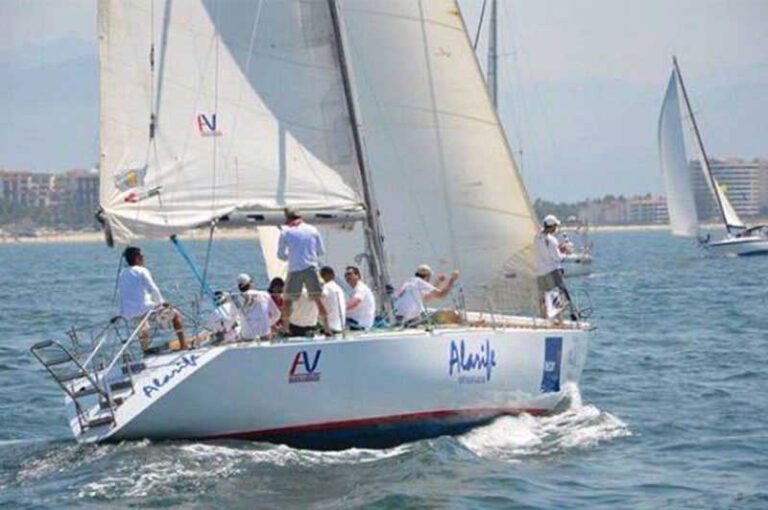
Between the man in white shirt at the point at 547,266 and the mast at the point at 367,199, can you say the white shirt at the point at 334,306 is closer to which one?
the mast at the point at 367,199

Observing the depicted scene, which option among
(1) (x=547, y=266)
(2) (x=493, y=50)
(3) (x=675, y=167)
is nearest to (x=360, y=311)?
(1) (x=547, y=266)

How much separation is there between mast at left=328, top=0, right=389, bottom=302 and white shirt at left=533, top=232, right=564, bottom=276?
2371 millimetres

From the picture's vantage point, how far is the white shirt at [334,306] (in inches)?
711

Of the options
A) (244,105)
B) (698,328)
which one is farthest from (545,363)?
(698,328)

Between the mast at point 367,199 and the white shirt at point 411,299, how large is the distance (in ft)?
1.43

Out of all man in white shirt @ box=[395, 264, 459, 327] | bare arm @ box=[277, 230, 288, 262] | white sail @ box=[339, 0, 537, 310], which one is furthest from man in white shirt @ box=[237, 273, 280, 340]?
white sail @ box=[339, 0, 537, 310]

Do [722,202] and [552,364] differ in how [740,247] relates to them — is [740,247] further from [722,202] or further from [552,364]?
[552,364]

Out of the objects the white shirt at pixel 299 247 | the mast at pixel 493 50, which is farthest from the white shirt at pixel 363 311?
the mast at pixel 493 50

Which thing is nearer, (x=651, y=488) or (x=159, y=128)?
(x=651, y=488)

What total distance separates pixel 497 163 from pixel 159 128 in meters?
4.47

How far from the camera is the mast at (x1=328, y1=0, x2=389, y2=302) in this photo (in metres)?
19.8

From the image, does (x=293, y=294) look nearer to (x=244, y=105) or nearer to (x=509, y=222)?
(x=244, y=105)

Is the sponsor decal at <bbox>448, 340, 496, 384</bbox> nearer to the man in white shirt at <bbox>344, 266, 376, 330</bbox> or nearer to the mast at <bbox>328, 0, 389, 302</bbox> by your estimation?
the man in white shirt at <bbox>344, 266, 376, 330</bbox>

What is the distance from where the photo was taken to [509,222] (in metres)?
21.5
